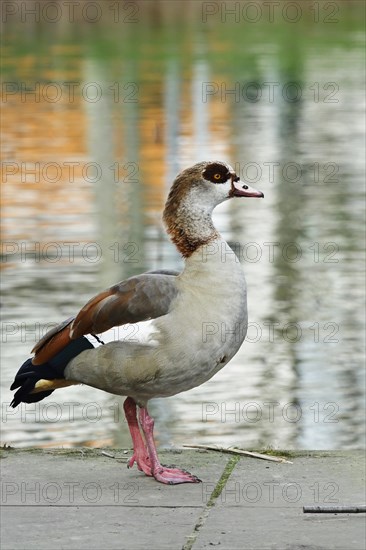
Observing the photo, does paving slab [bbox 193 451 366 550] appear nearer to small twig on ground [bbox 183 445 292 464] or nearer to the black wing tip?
small twig on ground [bbox 183 445 292 464]

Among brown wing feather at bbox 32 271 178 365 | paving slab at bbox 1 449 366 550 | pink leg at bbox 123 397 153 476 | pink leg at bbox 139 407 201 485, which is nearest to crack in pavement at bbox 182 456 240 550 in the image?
paving slab at bbox 1 449 366 550

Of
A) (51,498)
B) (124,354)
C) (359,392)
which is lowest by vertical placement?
(359,392)

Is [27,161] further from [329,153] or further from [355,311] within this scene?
[355,311]

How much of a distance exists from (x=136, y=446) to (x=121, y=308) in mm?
638

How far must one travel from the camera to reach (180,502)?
5832 millimetres

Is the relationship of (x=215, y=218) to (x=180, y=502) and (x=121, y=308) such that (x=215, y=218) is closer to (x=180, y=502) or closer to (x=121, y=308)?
(x=121, y=308)

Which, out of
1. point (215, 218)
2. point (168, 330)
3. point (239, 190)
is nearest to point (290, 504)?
point (168, 330)

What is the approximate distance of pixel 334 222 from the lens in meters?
16.3

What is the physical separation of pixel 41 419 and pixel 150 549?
4.19 meters

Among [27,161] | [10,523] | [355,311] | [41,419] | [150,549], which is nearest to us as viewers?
[150,549]

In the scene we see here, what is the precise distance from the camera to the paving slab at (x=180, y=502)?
525 centimetres

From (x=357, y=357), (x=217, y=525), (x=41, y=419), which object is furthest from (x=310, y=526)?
(x=357, y=357)

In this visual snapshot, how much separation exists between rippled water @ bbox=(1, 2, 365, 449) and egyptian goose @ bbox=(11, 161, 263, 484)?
4.5 inches

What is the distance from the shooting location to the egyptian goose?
6086 millimetres
